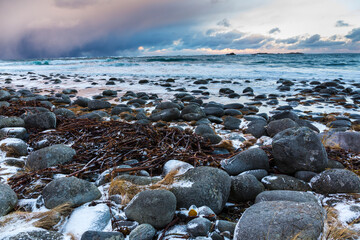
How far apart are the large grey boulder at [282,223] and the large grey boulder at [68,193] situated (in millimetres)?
1290

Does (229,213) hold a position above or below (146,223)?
below

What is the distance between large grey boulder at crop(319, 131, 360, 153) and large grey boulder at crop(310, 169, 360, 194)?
122cm

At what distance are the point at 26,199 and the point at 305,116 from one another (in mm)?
6197

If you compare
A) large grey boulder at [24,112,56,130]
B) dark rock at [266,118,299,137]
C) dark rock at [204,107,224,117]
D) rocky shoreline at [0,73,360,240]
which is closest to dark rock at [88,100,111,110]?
rocky shoreline at [0,73,360,240]

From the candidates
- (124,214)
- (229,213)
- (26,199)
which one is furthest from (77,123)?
(229,213)

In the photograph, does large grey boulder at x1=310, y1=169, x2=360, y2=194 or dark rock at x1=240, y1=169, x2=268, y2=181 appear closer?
large grey boulder at x1=310, y1=169, x2=360, y2=194

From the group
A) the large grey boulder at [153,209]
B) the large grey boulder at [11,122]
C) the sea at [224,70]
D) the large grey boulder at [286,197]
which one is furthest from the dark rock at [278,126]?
the sea at [224,70]

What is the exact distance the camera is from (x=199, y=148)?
10.7 feet

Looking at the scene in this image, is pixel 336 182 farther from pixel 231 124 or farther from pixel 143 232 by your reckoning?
pixel 231 124

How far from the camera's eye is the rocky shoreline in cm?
159

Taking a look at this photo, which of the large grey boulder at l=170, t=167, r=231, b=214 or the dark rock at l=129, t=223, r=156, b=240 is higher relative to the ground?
the large grey boulder at l=170, t=167, r=231, b=214

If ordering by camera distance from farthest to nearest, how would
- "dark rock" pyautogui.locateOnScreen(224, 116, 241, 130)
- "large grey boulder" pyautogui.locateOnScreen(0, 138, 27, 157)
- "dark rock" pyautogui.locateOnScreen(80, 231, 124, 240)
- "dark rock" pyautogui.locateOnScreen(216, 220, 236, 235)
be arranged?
"dark rock" pyautogui.locateOnScreen(224, 116, 241, 130) < "large grey boulder" pyautogui.locateOnScreen(0, 138, 27, 157) < "dark rock" pyautogui.locateOnScreen(216, 220, 236, 235) < "dark rock" pyautogui.locateOnScreen(80, 231, 124, 240)

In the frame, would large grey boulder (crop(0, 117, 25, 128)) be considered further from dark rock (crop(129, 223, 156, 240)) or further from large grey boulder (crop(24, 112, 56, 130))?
dark rock (crop(129, 223, 156, 240))

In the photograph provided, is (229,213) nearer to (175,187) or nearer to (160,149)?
(175,187)
